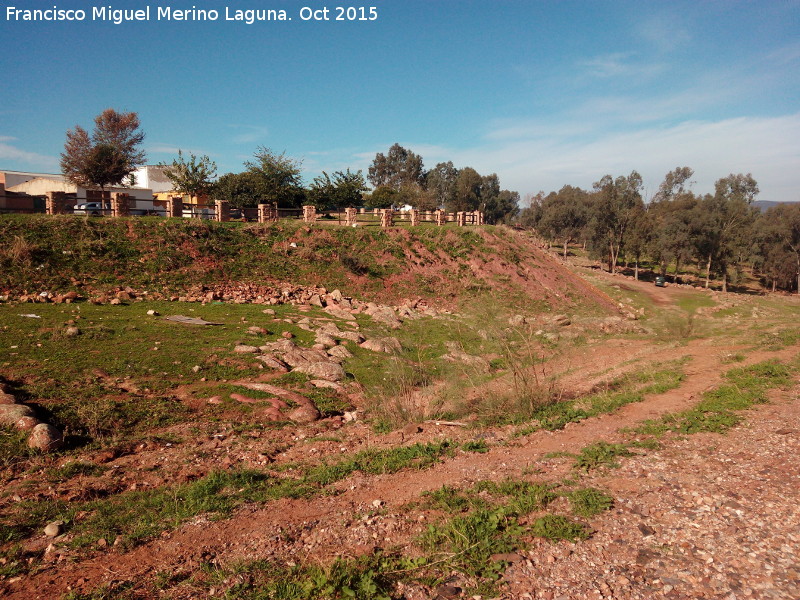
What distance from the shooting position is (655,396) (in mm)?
10672

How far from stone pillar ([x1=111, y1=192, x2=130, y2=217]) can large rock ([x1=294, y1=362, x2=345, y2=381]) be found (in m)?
18.8

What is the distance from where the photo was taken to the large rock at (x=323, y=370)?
13.3m

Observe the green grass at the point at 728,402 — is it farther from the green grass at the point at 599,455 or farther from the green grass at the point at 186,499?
the green grass at the point at 186,499

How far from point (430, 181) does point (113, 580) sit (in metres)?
96.4

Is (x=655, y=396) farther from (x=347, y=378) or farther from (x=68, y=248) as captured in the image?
(x=68, y=248)

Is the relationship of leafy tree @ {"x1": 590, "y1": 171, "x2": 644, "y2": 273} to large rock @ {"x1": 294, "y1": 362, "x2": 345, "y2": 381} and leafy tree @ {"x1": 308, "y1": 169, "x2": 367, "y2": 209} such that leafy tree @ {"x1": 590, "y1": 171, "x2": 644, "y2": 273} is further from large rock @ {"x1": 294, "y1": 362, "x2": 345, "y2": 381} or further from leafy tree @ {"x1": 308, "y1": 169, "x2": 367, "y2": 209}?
large rock @ {"x1": 294, "y1": 362, "x2": 345, "y2": 381}

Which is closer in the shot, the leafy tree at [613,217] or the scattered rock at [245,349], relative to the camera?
the scattered rock at [245,349]

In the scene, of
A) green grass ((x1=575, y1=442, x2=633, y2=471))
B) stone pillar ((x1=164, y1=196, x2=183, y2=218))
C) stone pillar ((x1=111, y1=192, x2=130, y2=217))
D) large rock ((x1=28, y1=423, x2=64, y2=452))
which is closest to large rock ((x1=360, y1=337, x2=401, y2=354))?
green grass ((x1=575, y1=442, x2=633, y2=471))

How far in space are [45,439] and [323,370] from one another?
22.4ft

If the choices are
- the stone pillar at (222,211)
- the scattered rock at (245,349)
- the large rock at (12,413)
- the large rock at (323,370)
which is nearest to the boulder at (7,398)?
the large rock at (12,413)

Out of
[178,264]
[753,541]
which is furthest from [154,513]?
[178,264]

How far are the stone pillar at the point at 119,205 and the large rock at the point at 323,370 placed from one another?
→ 18.8 m

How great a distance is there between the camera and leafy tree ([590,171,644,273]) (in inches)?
2239

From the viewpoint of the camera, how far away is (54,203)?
24.0m
